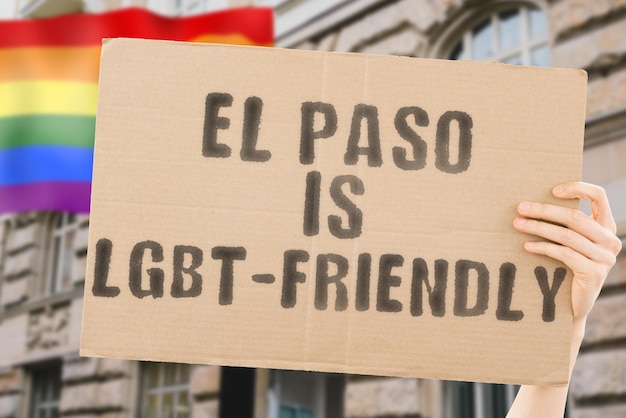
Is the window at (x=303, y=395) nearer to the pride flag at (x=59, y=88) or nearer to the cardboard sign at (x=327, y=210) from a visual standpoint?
the pride flag at (x=59, y=88)

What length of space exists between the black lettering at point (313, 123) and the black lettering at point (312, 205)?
6cm

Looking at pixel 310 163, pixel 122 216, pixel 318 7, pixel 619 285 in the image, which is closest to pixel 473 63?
pixel 310 163

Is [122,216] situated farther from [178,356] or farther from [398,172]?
[398,172]

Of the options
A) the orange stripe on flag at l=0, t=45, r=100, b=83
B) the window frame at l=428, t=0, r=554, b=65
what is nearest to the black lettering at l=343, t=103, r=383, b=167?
the orange stripe on flag at l=0, t=45, r=100, b=83

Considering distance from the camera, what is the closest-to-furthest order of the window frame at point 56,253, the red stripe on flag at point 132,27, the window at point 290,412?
the red stripe on flag at point 132,27 → the window at point 290,412 → the window frame at point 56,253

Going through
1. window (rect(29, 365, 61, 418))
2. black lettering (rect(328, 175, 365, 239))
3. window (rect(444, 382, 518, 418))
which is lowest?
black lettering (rect(328, 175, 365, 239))

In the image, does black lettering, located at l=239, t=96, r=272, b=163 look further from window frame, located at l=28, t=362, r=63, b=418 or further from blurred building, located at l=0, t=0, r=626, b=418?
window frame, located at l=28, t=362, r=63, b=418

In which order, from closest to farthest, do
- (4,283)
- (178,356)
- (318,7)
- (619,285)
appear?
1. (178,356)
2. (619,285)
3. (318,7)
4. (4,283)

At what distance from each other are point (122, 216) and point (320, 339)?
41cm

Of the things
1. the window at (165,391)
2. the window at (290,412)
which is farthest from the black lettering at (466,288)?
the window at (165,391)

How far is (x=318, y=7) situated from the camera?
7836 millimetres

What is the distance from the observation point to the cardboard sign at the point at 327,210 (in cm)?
157

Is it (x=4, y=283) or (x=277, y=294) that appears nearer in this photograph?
(x=277, y=294)

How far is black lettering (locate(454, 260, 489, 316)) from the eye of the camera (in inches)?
62.3
